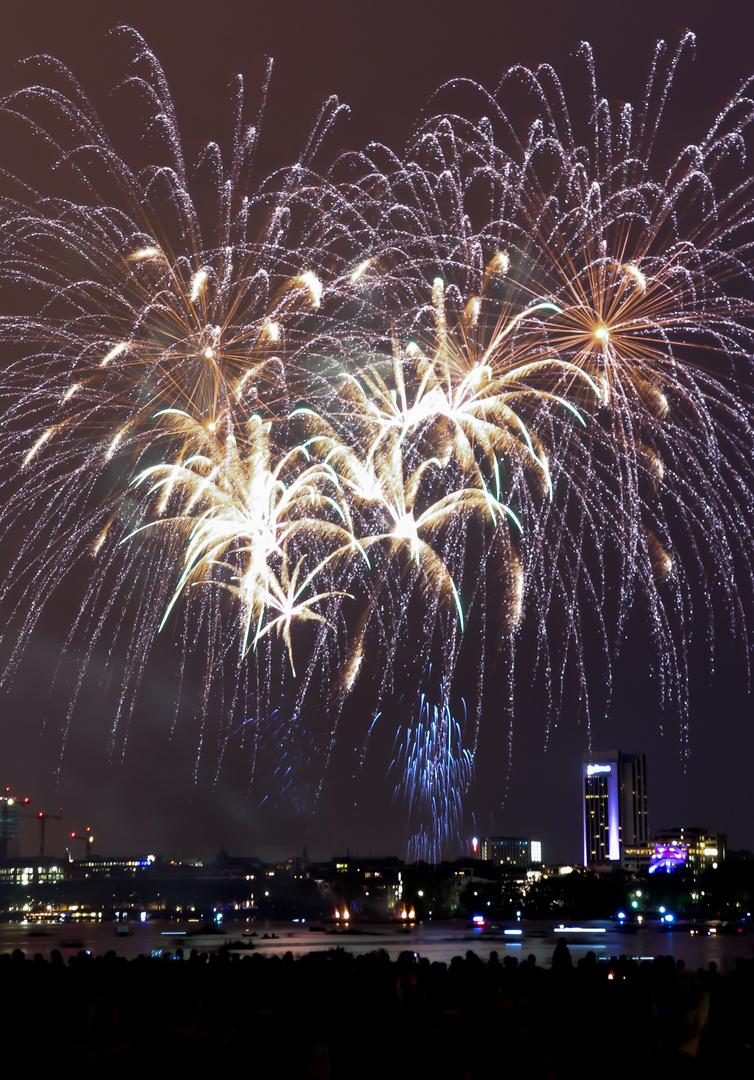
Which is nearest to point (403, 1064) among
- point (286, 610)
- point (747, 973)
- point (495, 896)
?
point (747, 973)

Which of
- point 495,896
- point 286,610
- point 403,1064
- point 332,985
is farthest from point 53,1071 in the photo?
point 495,896

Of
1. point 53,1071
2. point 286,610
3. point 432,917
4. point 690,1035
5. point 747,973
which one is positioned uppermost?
point 286,610

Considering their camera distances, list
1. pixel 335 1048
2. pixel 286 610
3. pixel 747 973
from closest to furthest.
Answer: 1. pixel 335 1048
2. pixel 747 973
3. pixel 286 610

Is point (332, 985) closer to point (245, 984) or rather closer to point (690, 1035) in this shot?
point (245, 984)

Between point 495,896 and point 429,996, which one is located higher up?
point 429,996

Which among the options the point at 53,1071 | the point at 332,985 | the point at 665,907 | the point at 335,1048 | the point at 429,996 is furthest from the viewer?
the point at 665,907

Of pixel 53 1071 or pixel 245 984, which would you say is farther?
pixel 245 984
